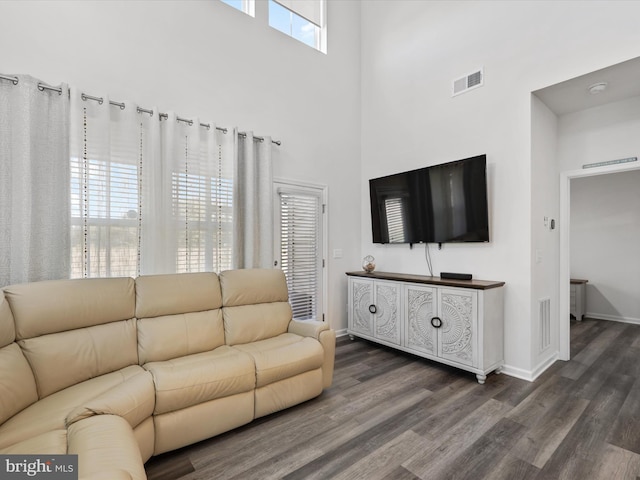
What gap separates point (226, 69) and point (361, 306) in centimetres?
320

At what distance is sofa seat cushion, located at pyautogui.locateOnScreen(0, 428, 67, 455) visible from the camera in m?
1.31

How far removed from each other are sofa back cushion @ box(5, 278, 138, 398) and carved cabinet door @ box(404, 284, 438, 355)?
2619 mm

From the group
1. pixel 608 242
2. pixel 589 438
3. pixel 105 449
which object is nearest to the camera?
pixel 105 449

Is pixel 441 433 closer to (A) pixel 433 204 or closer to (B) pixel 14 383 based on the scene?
(A) pixel 433 204

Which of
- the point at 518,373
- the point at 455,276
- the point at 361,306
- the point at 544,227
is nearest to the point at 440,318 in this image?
the point at 455,276

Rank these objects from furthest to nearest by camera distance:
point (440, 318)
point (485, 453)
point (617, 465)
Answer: point (440, 318) < point (485, 453) < point (617, 465)

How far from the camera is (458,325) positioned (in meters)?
3.03

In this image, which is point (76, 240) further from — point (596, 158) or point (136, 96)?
point (596, 158)

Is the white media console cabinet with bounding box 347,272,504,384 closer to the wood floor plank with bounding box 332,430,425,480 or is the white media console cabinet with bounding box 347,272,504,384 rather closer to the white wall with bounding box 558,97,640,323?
the wood floor plank with bounding box 332,430,425,480

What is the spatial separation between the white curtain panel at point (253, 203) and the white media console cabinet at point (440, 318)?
4.59 ft

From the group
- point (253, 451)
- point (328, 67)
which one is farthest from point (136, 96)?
point (253, 451)

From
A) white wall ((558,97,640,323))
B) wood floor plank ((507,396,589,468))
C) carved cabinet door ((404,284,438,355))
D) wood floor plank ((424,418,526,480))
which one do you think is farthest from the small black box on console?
white wall ((558,97,640,323))

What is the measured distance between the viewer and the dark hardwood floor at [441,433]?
1.82 metres

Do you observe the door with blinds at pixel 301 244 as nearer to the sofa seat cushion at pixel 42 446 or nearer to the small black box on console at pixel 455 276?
the small black box on console at pixel 455 276
